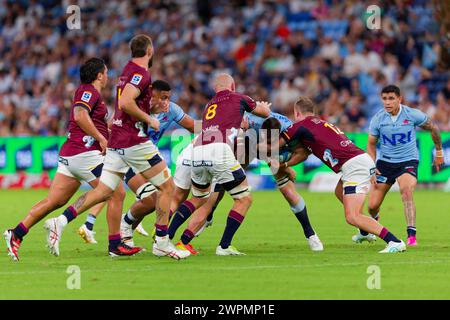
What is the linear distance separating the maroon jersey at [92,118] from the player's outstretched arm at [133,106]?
0.96 m

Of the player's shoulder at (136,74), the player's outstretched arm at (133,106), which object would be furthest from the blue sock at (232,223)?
the player's shoulder at (136,74)

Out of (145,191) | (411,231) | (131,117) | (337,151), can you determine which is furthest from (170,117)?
(411,231)

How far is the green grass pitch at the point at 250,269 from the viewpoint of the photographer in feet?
32.3

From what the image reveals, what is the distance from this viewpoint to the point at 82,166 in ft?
43.8

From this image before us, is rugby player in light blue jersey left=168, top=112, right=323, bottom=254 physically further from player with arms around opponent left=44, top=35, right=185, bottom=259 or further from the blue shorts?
the blue shorts

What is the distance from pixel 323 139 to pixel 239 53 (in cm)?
1917

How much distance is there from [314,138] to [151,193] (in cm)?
233

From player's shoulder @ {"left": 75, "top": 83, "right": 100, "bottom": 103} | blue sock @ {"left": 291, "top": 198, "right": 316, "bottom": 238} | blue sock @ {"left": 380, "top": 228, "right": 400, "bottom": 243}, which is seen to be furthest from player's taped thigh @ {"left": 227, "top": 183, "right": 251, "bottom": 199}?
player's shoulder @ {"left": 75, "top": 83, "right": 100, "bottom": 103}

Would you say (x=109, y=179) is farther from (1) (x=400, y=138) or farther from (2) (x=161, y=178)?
(1) (x=400, y=138)

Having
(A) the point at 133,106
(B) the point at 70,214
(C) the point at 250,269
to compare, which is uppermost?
(A) the point at 133,106

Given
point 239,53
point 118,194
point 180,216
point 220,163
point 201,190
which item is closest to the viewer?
point 220,163

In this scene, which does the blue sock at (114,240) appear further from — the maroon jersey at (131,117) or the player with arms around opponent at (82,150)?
the maroon jersey at (131,117)
